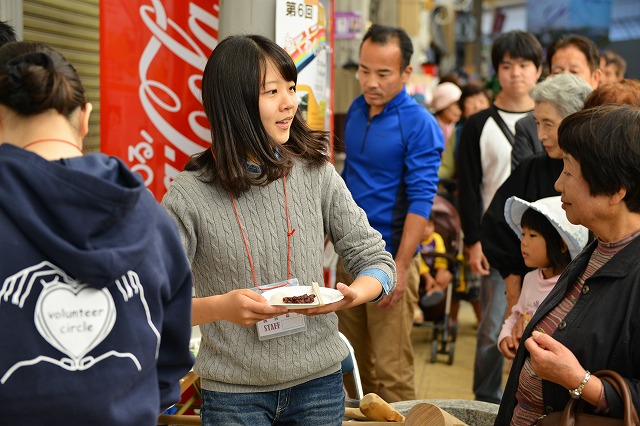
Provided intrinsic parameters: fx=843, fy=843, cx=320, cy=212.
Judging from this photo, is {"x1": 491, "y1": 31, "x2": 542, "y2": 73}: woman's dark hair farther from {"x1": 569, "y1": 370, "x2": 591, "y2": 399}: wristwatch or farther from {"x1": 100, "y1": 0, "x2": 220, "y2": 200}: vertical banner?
{"x1": 569, "y1": 370, "x2": 591, "y2": 399}: wristwatch

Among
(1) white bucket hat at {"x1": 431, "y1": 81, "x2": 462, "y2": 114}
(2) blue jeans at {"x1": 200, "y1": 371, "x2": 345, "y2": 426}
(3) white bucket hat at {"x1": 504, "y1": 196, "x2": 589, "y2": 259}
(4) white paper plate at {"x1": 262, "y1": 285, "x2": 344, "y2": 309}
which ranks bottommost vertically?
(2) blue jeans at {"x1": 200, "y1": 371, "x2": 345, "y2": 426}

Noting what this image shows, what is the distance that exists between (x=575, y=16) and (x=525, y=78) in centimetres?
1022

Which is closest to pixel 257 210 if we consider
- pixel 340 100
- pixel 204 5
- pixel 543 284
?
pixel 543 284

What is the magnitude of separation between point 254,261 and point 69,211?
0.97 m

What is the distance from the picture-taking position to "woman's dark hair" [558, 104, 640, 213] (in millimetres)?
2545

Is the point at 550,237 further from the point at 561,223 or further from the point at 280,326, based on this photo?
the point at 280,326

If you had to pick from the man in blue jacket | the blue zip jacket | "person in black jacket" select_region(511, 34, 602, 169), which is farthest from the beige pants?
"person in black jacket" select_region(511, 34, 602, 169)

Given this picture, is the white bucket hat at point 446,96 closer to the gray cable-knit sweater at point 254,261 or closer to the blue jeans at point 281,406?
the gray cable-knit sweater at point 254,261

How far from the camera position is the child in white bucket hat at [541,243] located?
355 cm

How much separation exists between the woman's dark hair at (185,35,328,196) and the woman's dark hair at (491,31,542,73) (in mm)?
3322

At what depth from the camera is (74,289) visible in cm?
175

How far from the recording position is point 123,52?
4156mm

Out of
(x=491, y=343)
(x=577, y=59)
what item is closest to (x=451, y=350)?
(x=491, y=343)

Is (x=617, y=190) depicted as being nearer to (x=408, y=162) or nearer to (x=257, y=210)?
(x=257, y=210)
